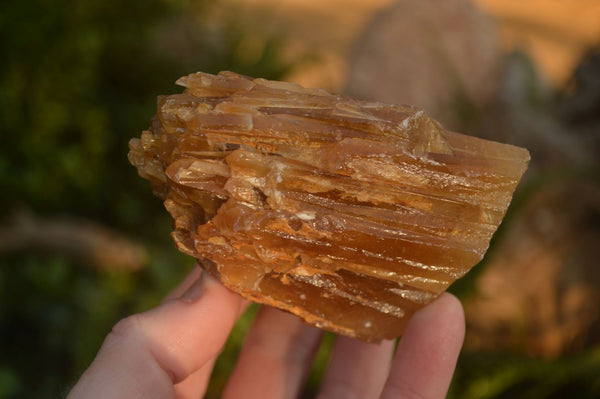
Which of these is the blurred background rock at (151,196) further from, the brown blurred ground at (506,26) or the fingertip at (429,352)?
the brown blurred ground at (506,26)

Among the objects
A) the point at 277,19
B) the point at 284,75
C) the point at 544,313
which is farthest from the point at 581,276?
the point at 277,19

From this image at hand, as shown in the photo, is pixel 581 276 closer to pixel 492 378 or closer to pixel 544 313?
pixel 544 313

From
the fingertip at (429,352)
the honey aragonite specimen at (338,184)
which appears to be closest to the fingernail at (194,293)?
the honey aragonite specimen at (338,184)

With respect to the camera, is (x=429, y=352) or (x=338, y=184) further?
(x=429, y=352)

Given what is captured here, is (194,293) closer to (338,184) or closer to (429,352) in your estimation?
(338,184)

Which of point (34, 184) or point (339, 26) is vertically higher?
point (339, 26)

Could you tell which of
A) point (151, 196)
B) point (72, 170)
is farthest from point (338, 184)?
point (151, 196)
